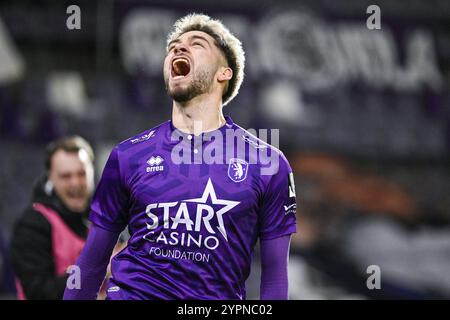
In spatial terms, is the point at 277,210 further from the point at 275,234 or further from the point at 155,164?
the point at 155,164

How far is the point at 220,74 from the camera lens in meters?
4.21

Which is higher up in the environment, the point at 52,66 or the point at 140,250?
the point at 52,66

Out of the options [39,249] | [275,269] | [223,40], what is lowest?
[275,269]

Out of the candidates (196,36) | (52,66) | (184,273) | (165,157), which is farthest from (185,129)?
(52,66)

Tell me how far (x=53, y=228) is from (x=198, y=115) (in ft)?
7.27

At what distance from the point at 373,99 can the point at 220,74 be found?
16418mm

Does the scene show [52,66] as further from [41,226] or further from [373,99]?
[41,226]

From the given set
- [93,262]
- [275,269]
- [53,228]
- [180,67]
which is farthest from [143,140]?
[53,228]

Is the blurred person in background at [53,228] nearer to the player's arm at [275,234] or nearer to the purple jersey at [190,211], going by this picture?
the purple jersey at [190,211]

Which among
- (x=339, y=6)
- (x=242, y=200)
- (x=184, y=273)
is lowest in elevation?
(x=184, y=273)

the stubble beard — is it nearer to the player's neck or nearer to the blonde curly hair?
the player's neck

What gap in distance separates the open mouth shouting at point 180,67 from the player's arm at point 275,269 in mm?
974

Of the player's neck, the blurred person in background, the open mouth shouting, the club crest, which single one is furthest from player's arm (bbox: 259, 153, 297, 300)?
the blurred person in background

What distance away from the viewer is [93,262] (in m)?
4.05
